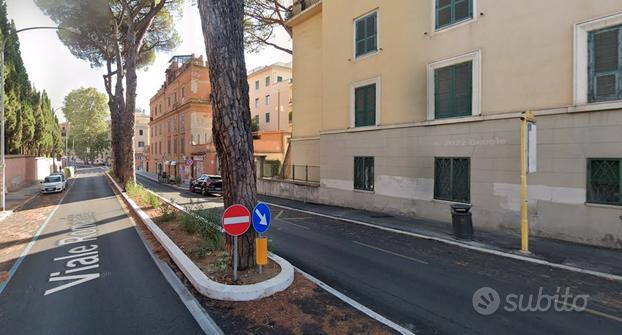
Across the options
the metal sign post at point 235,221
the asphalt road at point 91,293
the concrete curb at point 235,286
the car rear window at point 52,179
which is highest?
the metal sign post at point 235,221

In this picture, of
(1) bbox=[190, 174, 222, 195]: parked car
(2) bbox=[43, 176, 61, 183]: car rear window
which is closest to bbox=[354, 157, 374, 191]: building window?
(1) bbox=[190, 174, 222, 195]: parked car

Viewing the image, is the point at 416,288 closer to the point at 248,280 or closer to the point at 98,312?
the point at 248,280

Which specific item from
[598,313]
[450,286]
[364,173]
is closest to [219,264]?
[450,286]

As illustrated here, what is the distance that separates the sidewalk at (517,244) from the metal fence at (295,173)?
6926 millimetres

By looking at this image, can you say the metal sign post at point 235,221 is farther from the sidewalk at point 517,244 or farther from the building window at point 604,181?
the building window at point 604,181

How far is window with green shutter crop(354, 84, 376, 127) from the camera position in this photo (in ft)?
52.2

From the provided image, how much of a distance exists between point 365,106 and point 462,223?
795 cm

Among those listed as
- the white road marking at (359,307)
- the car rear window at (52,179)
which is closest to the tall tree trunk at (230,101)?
the white road marking at (359,307)

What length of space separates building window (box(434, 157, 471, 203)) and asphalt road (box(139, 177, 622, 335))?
3.25 meters

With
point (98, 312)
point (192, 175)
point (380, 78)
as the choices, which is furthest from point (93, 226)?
point (192, 175)

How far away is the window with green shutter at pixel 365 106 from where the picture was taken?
1592cm

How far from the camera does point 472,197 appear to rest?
11.8m

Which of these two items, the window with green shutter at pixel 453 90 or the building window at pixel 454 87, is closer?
the building window at pixel 454 87

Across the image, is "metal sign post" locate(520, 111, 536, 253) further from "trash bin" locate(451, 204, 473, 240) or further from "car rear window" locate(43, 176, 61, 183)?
"car rear window" locate(43, 176, 61, 183)
